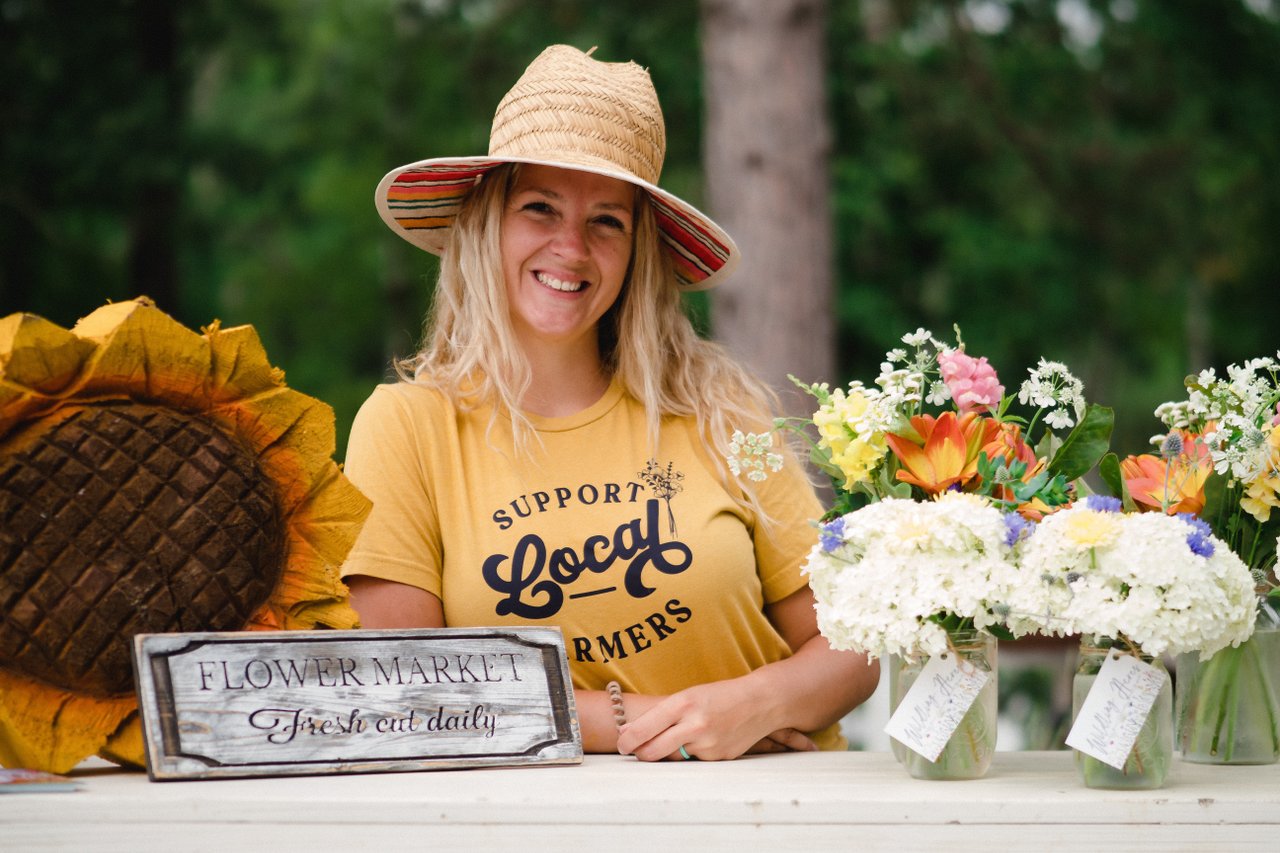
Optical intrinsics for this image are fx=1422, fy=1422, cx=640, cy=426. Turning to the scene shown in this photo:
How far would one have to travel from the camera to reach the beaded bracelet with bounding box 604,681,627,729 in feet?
7.48

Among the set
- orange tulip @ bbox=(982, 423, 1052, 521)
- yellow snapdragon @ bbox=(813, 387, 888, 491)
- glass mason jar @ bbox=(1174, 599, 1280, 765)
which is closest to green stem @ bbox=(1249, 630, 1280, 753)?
glass mason jar @ bbox=(1174, 599, 1280, 765)

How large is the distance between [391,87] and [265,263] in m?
4.97

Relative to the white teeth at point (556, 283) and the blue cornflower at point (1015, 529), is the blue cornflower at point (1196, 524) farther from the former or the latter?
the white teeth at point (556, 283)

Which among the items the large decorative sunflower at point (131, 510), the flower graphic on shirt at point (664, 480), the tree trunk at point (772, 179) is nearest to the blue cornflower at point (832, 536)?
the flower graphic on shirt at point (664, 480)

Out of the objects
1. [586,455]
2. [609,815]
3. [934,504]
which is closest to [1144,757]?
[934,504]

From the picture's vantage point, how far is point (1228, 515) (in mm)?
2180

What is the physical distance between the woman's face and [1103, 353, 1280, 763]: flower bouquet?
3.09ft

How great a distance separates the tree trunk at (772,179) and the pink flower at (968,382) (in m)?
3.31

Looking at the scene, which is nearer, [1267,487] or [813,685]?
[1267,487]

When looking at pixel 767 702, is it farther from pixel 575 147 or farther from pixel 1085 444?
pixel 575 147

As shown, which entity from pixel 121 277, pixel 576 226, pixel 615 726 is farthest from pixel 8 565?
pixel 121 277

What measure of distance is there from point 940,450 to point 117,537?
44.4 inches

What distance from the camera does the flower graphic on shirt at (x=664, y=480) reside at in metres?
2.49

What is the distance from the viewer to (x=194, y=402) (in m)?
1.98
